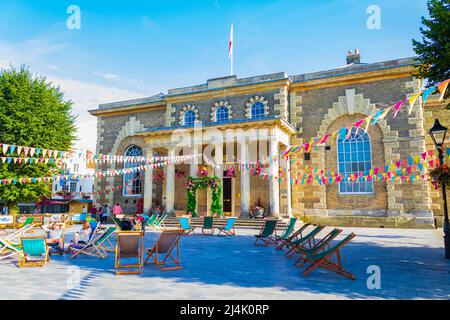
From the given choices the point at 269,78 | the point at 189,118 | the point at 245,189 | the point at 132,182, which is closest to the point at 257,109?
the point at 269,78

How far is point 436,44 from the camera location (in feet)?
25.4

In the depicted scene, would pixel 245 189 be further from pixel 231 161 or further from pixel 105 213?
pixel 105 213

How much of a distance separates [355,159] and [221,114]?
27.6ft

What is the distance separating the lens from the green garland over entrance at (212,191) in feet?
54.7

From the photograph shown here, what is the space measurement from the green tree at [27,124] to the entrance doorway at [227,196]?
11299mm

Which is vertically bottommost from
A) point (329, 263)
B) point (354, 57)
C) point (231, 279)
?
point (231, 279)

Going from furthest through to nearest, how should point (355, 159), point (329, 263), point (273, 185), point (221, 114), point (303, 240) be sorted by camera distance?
point (221, 114) → point (355, 159) → point (273, 185) → point (303, 240) → point (329, 263)

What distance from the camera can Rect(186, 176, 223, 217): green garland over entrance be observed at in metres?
16.7

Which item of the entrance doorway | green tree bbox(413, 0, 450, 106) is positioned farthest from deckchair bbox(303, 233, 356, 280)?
the entrance doorway

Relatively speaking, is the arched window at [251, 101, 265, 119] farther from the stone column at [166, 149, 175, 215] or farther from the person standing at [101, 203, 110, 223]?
the person standing at [101, 203, 110, 223]

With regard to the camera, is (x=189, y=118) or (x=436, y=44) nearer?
(x=436, y=44)

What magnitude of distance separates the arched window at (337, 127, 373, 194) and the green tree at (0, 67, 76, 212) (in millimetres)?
17821

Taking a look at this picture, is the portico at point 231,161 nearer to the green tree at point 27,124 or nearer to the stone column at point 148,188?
the stone column at point 148,188
